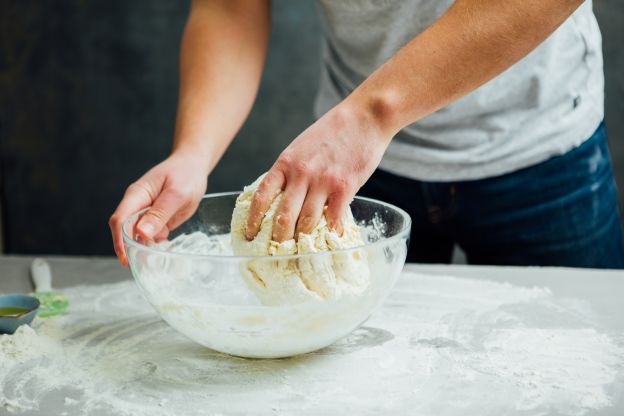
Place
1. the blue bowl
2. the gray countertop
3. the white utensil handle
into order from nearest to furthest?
the gray countertop → the blue bowl → the white utensil handle

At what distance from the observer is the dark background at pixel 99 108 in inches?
120

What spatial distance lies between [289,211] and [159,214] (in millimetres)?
272

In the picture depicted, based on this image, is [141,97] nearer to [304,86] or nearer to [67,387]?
[304,86]

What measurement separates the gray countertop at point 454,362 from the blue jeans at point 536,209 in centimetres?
14

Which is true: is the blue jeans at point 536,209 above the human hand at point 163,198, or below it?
below

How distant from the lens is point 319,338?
0.99 meters

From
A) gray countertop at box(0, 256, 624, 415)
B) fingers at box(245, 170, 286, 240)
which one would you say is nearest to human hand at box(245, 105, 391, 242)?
fingers at box(245, 170, 286, 240)

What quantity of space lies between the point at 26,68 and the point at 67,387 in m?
2.49

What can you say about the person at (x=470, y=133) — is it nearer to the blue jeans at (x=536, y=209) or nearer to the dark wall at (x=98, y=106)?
the blue jeans at (x=536, y=209)

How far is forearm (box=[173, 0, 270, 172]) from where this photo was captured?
4.42 feet

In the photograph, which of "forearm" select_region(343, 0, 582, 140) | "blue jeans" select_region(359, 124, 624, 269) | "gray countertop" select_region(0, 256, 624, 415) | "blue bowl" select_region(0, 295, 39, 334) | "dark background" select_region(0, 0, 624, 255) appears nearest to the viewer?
"gray countertop" select_region(0, 256, 624, 415)

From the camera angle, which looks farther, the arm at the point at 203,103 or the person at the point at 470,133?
the person at the point at 470,133

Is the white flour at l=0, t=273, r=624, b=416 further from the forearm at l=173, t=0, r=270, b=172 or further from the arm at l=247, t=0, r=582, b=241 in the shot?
the forearm at l=173, t=0, r=270, b=172

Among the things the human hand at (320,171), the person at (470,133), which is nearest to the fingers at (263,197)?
the human hand at (320,171)
